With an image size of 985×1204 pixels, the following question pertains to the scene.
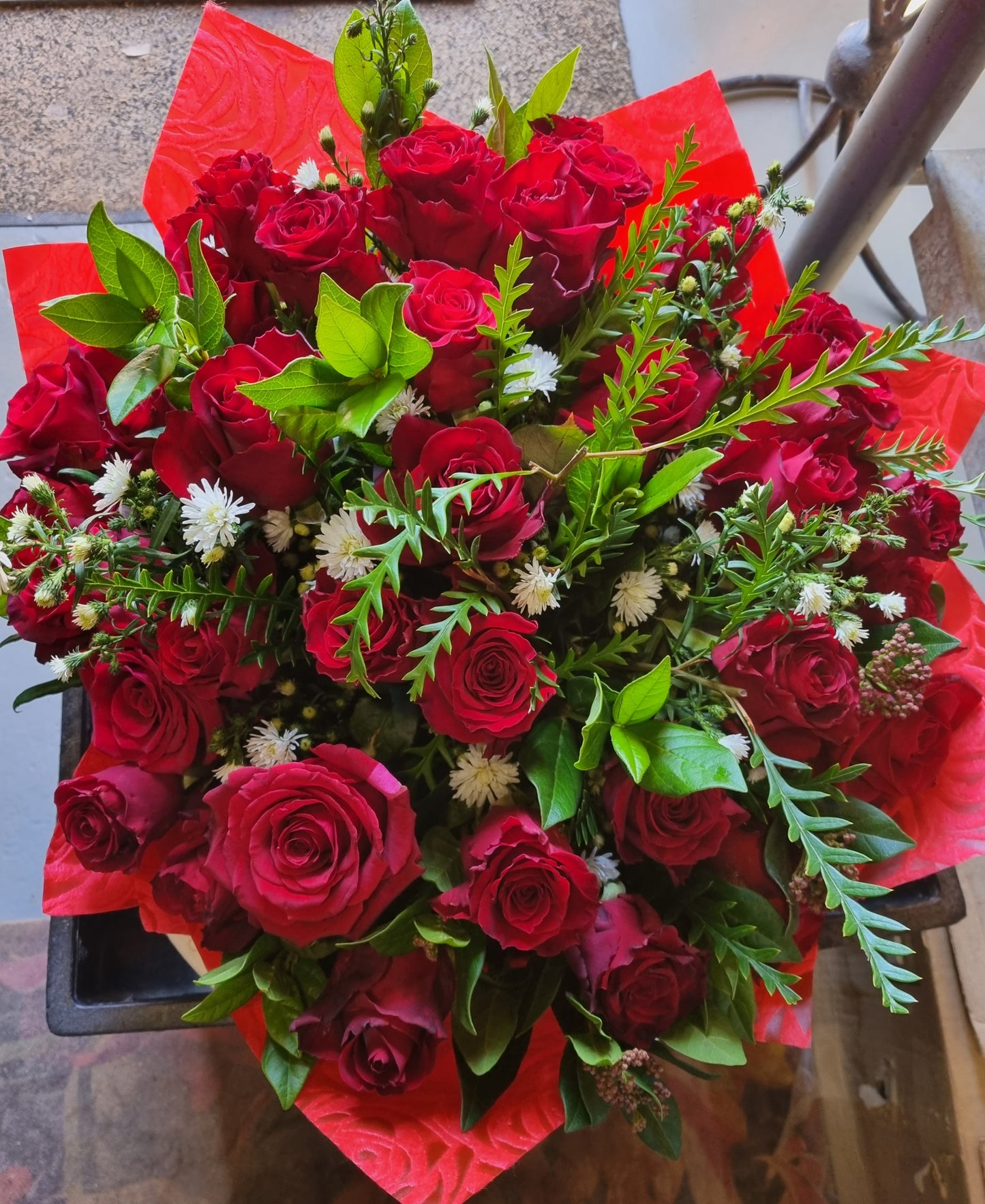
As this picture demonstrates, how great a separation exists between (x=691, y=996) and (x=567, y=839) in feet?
0.42

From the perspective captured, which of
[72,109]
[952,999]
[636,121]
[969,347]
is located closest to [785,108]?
[969,347]

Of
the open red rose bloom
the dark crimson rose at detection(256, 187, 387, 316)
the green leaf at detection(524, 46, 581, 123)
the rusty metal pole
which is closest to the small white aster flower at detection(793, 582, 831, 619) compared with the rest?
the open red rose bloom

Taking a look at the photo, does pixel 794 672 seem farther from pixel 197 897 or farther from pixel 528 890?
pixel 197 897

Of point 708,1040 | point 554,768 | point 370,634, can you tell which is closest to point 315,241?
point 370,634

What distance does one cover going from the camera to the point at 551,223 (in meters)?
0.56

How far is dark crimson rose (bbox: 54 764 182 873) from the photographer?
59cm

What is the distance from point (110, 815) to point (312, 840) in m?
0.17

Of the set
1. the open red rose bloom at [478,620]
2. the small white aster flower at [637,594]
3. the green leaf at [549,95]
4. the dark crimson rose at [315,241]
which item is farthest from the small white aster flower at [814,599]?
the green leaf at [549,95]

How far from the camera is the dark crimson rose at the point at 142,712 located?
0.57 metres

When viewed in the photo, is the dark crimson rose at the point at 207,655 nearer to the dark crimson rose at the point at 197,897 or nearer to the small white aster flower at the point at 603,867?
the dark crimson rose at the point at 197,897

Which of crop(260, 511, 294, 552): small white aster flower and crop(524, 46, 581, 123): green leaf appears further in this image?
crop(524, 46, 581, 123): green leaf

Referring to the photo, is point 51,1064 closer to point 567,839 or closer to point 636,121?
point 567,839

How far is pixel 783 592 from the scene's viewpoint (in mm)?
497

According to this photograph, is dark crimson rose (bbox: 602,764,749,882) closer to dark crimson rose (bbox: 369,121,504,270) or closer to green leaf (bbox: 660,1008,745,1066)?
green leaf (bbox: 660,1008,745,1066)
